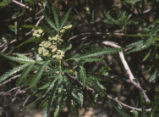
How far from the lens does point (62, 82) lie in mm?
1365

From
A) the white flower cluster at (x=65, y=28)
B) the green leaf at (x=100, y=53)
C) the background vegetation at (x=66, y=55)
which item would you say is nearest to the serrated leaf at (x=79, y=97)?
the background vegetation at (x=66, y=55)

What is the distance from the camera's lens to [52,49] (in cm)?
124

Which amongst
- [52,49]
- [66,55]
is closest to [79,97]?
[66,55]

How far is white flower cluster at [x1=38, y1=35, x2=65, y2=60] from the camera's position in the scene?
1.21 metres

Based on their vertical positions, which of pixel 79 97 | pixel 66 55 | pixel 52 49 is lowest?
pixel 79 97

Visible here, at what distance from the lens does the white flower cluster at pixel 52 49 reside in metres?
1.21

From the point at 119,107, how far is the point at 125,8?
90 cm

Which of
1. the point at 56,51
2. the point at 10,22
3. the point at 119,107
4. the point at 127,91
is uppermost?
the point at 10,22

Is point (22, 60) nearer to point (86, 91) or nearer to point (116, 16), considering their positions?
point (86, 91)

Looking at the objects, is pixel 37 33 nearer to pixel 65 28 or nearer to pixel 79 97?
pixel 65 28

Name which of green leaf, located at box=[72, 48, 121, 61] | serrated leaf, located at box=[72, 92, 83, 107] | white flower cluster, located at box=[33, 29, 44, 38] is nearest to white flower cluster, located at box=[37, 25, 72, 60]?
white flower cluster, located at box=[33, 29, 44, 38]

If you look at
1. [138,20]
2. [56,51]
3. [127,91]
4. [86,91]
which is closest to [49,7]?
[56,51]

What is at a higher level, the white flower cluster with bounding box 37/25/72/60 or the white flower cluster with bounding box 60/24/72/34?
the white flower cluster with bounding box 60/24/72/34

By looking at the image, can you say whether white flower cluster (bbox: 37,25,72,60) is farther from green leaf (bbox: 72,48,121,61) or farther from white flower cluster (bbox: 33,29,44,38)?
green leaf (bbox: 72,48,121,61)
